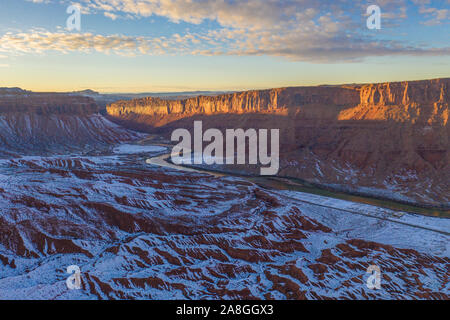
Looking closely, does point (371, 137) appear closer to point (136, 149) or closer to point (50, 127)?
point (136, 149)

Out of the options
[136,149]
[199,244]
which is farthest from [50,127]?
[199,244]

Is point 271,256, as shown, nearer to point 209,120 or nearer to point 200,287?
point 200,287

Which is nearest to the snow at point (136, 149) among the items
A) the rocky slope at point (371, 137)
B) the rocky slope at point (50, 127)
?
the rocky slope at point (50, 127)

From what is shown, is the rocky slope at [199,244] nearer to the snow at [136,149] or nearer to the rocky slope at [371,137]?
the rocky slope at [371,137]

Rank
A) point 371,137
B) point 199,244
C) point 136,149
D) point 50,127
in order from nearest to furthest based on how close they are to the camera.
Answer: point 199,244, point 371,137, point 136,149, point 50,127

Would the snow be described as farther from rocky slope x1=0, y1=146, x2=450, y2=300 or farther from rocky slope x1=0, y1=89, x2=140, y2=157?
rocky slope x1=0, y1=146, x2=450, y2=300
